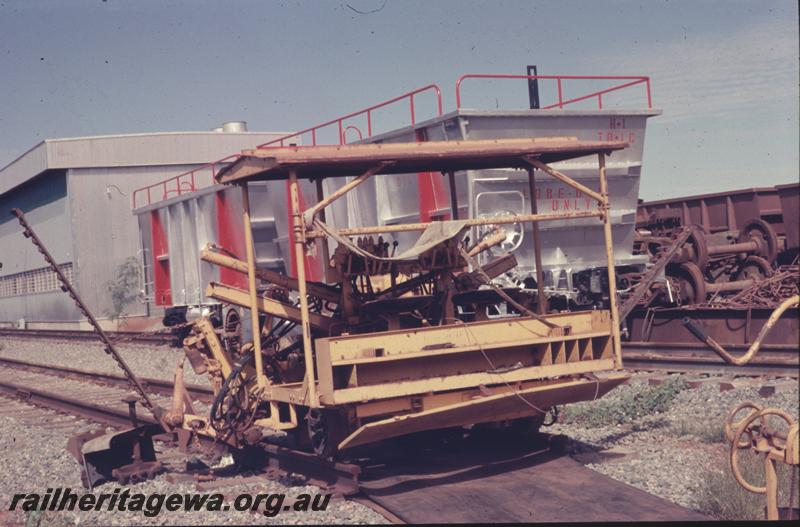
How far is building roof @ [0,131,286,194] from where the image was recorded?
35.2 meters

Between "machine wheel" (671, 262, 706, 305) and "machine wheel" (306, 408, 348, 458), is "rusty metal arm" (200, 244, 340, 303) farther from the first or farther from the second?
"machine wheel" (671, 262, 706, 305)

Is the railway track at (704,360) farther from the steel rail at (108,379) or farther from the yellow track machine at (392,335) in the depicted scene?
the steel rail at (108,379)

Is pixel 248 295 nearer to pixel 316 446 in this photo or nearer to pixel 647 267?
pixel 316 446

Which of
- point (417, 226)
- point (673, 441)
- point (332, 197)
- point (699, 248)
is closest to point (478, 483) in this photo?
point (417, 226)

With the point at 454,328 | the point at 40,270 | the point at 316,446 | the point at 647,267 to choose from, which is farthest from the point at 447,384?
the point at 40,270

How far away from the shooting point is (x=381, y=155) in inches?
277

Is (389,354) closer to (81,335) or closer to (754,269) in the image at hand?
(754,269)

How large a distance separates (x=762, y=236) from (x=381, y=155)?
463 inches

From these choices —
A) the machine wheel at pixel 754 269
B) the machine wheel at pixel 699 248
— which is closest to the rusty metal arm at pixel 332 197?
the machine wheel at pixel 699 248

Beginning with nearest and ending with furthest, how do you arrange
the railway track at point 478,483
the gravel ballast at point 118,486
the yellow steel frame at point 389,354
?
the railway track at point 478,483 → the gravel ballast at point 118,486 → the yellow steel frame at point 389,354

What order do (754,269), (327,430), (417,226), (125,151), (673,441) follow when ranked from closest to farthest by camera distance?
(417,226) → (327,430) → (673,441) → (754,269) → (125,151)

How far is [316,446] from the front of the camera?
7.61 m

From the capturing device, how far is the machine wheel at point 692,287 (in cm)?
1439

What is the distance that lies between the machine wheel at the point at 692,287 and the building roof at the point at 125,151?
2530 cm
